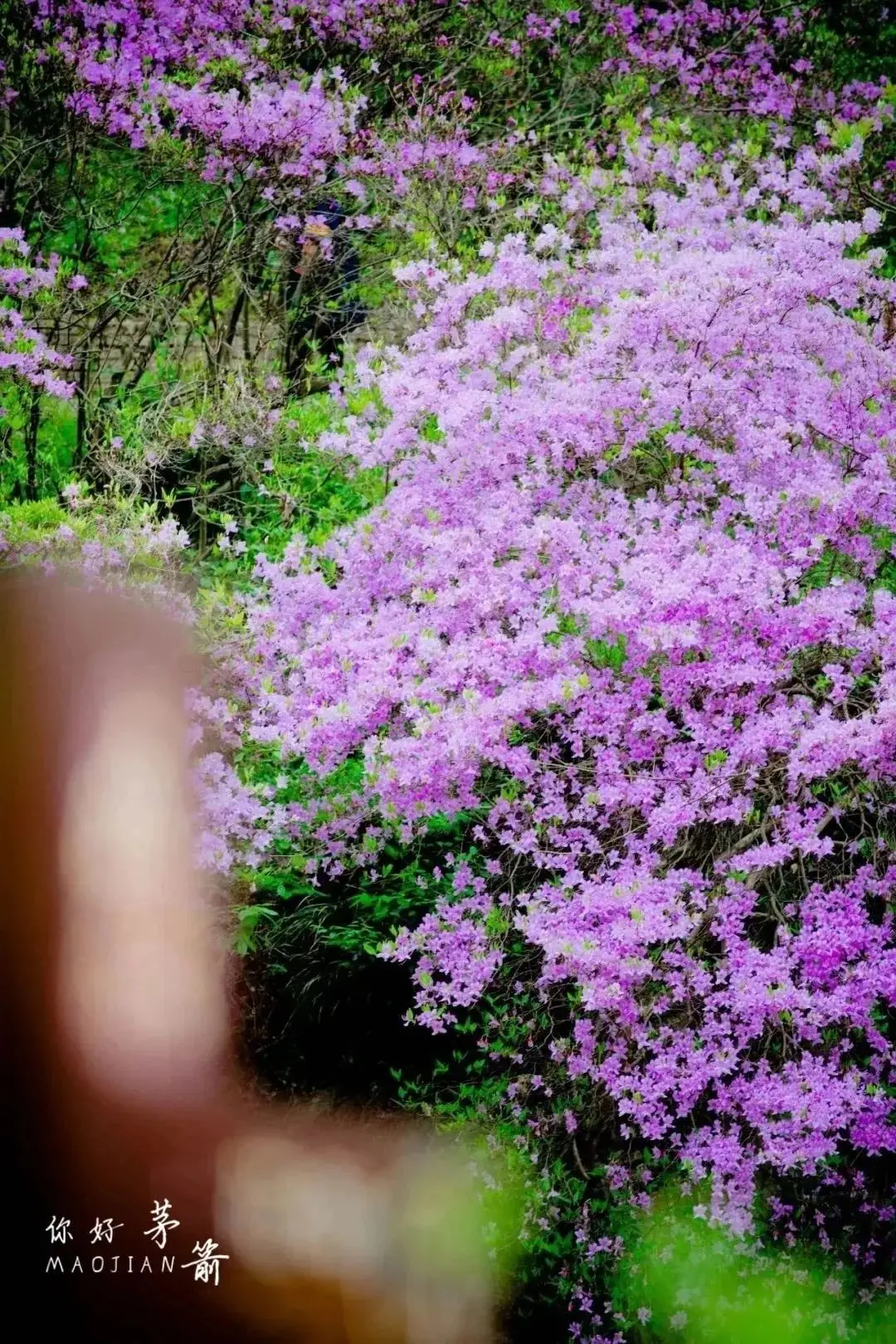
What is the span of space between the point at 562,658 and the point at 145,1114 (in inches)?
69.6

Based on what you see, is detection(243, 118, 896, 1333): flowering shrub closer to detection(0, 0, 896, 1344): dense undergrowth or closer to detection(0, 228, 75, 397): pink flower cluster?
detection(0, 0, 896, 1344): dense undergrowth

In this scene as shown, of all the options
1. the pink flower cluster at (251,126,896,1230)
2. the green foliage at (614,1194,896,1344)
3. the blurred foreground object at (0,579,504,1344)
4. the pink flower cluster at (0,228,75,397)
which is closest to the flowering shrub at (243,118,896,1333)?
the pink flower cluster at (251,126,896,1230)

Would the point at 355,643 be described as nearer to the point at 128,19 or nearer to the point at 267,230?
the point at 267,230

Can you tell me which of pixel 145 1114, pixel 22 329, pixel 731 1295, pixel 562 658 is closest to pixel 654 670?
pixel 562 658

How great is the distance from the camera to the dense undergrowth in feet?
9.55

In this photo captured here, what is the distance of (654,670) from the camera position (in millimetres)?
3145

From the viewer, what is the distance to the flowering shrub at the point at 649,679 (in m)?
2.85

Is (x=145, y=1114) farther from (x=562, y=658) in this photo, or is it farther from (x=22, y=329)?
(x=22, y=329)

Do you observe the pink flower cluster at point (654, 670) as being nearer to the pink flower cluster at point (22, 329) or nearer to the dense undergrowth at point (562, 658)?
the dense undergrowth at point (562, 658)

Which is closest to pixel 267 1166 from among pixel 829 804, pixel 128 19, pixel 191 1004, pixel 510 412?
pixel 191 1004

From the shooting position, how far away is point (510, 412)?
3.52 m

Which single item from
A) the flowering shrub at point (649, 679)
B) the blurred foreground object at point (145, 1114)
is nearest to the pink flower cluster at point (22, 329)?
the blurred foreground object at point (145, 1114)

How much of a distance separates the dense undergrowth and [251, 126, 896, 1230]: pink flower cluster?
0.01m

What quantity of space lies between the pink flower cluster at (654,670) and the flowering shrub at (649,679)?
1cm
